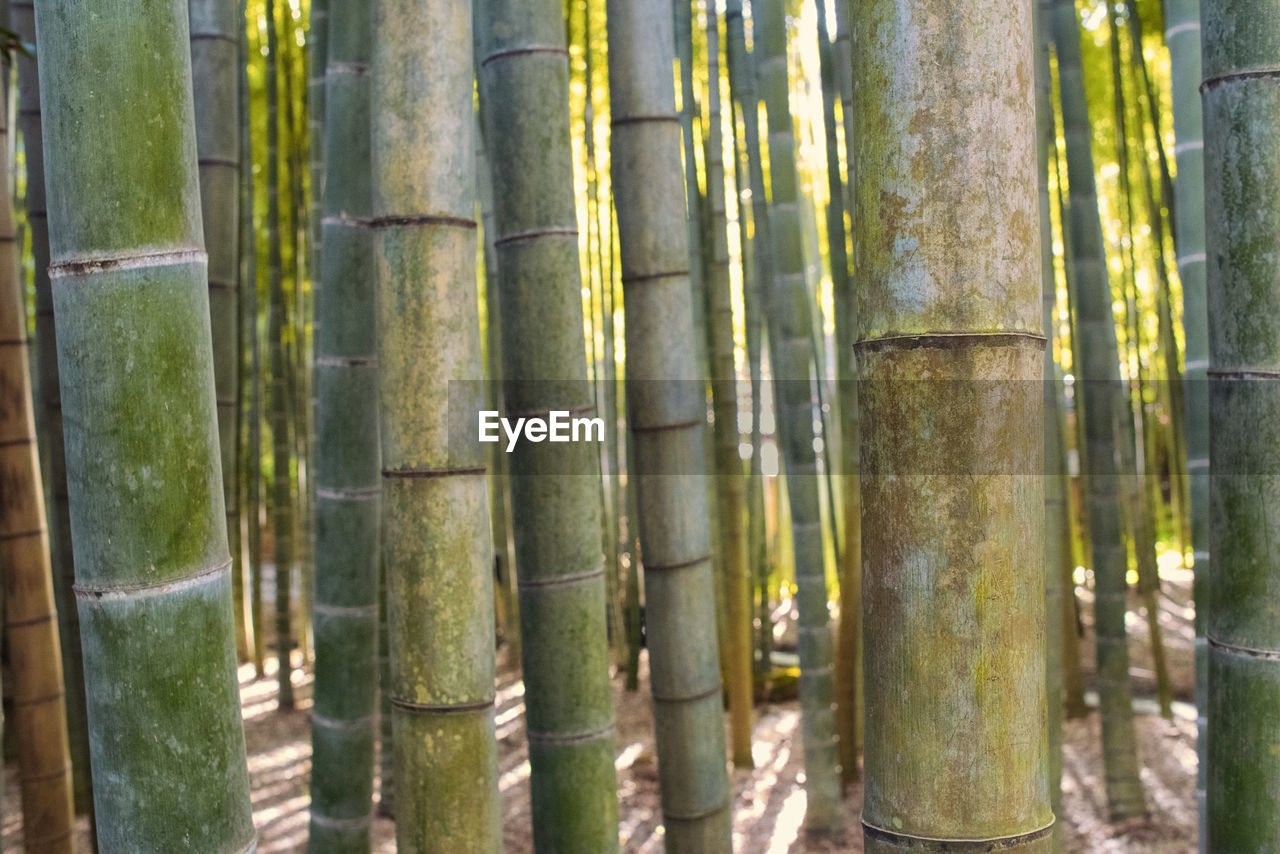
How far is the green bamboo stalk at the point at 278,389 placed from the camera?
3.72m

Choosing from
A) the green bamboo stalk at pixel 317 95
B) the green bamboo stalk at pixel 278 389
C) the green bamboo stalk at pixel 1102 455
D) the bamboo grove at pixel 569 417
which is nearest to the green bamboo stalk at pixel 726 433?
the bamboo grove at pixel 569 417

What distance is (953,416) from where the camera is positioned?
65 cm

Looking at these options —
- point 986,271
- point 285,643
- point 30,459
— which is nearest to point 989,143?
point 986,271

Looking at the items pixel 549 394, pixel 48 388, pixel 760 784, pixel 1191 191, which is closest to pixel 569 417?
pixel 549 394

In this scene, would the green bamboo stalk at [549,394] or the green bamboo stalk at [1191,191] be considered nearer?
the green bamboo stalk at [549,394]

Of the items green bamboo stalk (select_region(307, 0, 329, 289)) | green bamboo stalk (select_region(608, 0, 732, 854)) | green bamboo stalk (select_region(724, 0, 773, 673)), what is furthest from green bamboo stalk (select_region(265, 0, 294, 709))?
green bamboo stalk (select_region(608, 0, 732, 854))

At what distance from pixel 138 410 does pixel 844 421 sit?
2803 millimetres

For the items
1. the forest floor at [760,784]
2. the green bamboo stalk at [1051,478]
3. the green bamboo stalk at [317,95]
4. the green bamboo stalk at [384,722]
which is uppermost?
the green bamboo stalk at [317,95]

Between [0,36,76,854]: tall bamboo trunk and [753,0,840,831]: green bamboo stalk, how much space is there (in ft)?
5.75

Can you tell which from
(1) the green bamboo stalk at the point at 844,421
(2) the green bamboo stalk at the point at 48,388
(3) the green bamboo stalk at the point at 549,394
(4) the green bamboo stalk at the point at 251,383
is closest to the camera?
(3) the green bamboo stalk at the point at 549,394

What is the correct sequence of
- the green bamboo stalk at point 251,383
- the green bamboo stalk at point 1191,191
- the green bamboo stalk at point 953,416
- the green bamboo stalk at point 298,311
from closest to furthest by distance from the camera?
the green bamboo stalk at point 953,416, the green bamboo stalk at point 1191,191, the green bamboo stalk at point 251,383, the green bamboo stalk at point 298,311

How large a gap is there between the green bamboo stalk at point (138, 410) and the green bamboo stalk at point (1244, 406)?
1070 millimetres

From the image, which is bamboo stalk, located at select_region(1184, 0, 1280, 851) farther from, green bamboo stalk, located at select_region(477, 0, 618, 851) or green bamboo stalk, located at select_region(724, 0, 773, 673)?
green bamboo stalk, located at select_region(724, 0, 773, 673)

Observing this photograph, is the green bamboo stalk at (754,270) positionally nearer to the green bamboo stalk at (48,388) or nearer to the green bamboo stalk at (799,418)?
the green bamboo stalk at (799,418)
